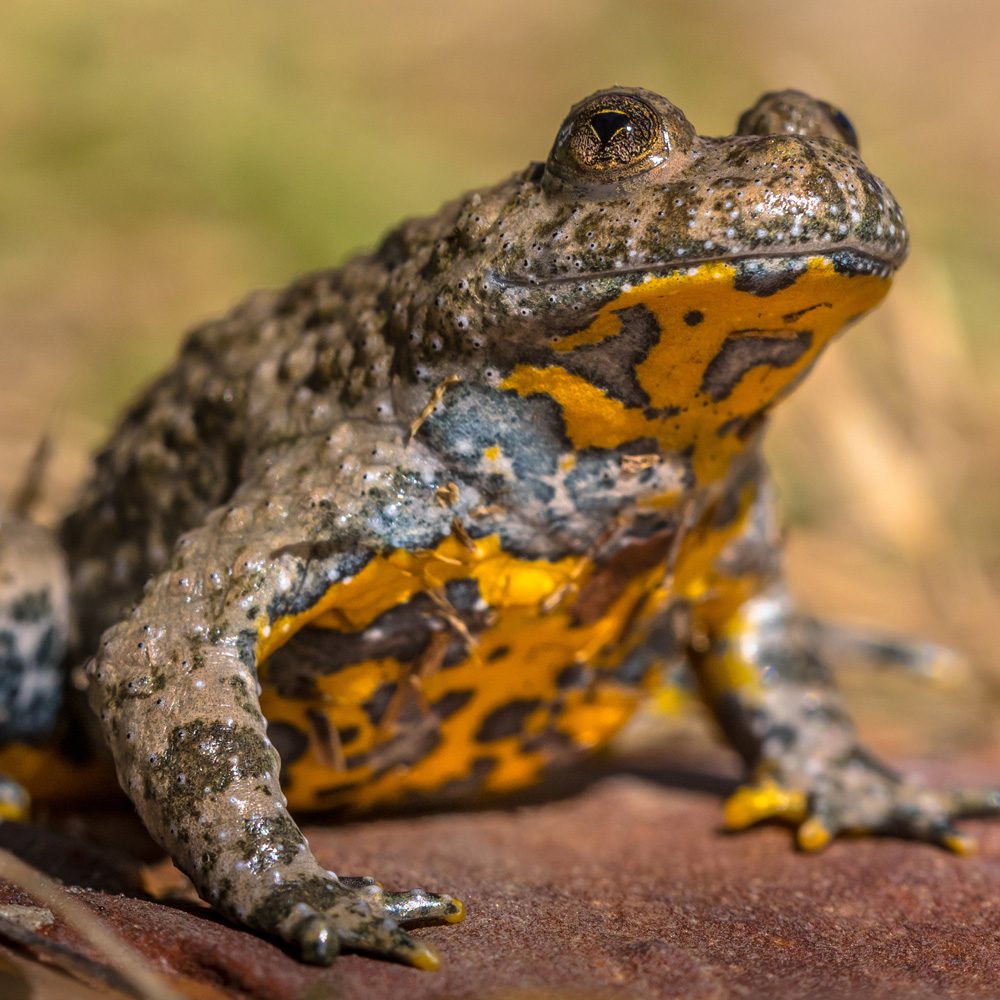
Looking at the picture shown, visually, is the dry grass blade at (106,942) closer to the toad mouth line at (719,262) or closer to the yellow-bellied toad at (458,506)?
the yellow-bellied toad at (458,506)

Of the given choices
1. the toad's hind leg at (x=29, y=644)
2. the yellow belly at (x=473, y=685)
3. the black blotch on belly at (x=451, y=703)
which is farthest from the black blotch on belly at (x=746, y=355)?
the toad's hind leg at (x=29, y=644)

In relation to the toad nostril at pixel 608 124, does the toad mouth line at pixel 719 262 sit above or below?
below

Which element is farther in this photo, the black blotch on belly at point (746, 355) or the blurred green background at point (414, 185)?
the blurred green background at point (414, 185)

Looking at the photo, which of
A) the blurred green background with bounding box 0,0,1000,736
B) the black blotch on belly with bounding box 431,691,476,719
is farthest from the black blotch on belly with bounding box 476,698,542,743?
the blurred green background with bounding box 0,0,1000,736

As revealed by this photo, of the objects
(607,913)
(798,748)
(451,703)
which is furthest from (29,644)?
(798,748)

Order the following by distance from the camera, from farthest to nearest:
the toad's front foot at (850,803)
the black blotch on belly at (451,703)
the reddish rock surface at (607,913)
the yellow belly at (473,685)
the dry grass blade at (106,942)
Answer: the toad's front foot at (850,803)
the black blotch on belly at (451,703)
the yellow belly at (473,685)
the reddish rock surface at (607,913)
the dry grass blade at (106,942)

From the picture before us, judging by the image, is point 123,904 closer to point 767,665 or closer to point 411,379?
point 411,379

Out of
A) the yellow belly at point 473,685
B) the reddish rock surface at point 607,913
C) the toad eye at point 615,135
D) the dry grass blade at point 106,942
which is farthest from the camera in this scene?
the yellow belly at point 473,685
